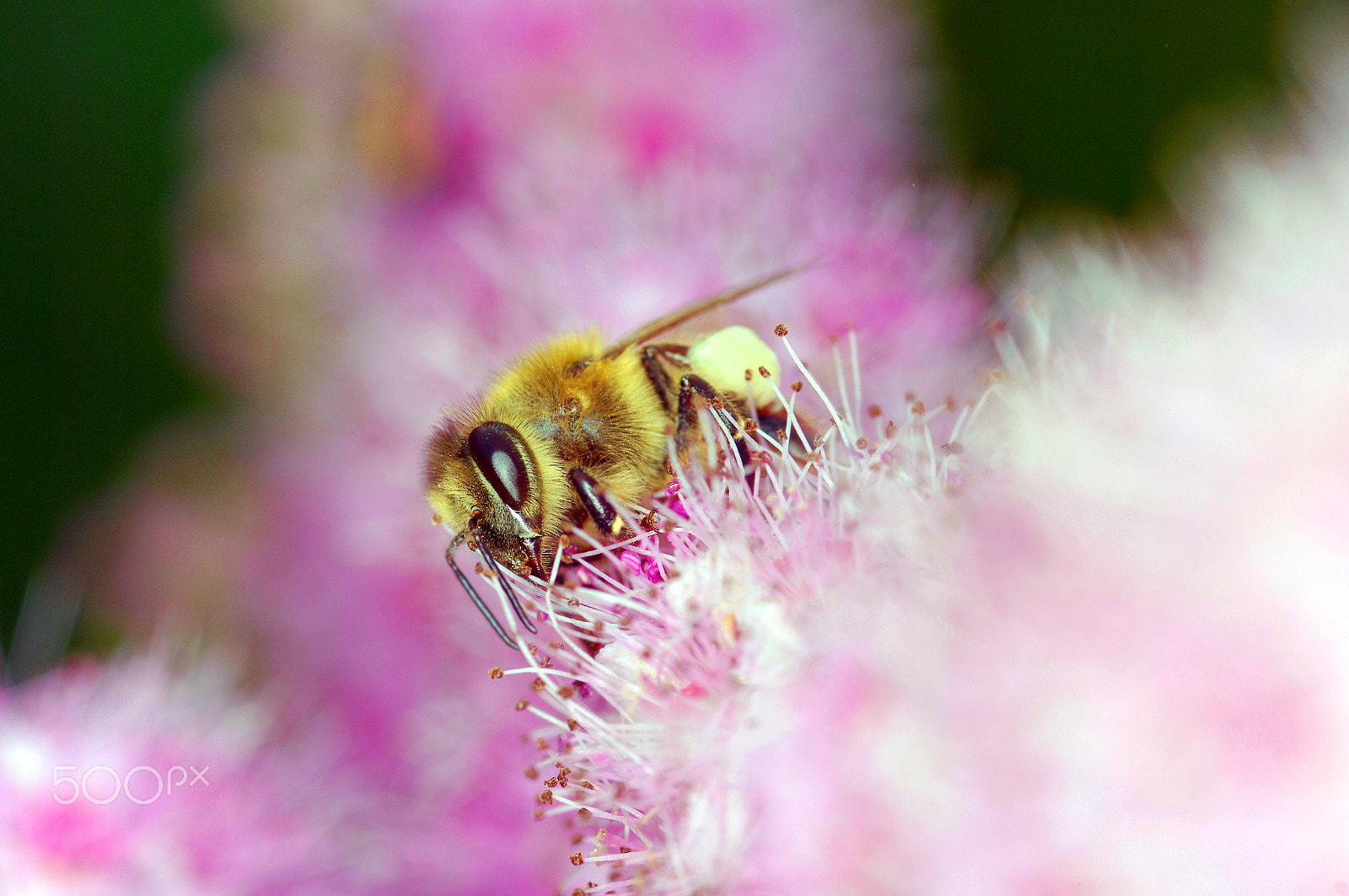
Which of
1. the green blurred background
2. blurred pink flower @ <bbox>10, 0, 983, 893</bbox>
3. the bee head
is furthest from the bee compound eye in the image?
the green blurred background

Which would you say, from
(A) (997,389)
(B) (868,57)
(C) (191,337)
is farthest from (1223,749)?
Answer: (C) (191,337)

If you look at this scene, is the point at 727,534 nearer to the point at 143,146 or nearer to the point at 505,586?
the point at 505,586

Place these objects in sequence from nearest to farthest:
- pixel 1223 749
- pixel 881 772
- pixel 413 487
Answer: pixel 1223 749
pixel 881 772
pixel 413 487

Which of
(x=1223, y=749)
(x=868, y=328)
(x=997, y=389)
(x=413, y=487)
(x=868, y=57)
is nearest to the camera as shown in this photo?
(x=1223, y=749)

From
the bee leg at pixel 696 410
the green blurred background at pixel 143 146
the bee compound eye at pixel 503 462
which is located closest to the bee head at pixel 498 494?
the bee compound eye at pixel 503 462

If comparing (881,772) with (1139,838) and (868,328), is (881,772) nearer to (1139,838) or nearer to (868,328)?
(1139,838)

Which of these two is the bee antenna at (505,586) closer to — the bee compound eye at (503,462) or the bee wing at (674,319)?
the bee compound eye at (503,462)

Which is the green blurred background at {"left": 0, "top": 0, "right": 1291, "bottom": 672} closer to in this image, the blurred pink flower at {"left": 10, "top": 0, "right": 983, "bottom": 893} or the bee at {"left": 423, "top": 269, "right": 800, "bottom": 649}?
the blurred pink flower at {"left": 10, "top": 0, "right": 983, "bottom": 893}

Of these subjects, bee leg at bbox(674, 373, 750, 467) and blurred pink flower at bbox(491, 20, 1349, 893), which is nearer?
blurred pink flower at bbox(491, 20, 1349, 893)

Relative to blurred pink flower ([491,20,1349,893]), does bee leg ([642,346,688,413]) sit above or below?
above
